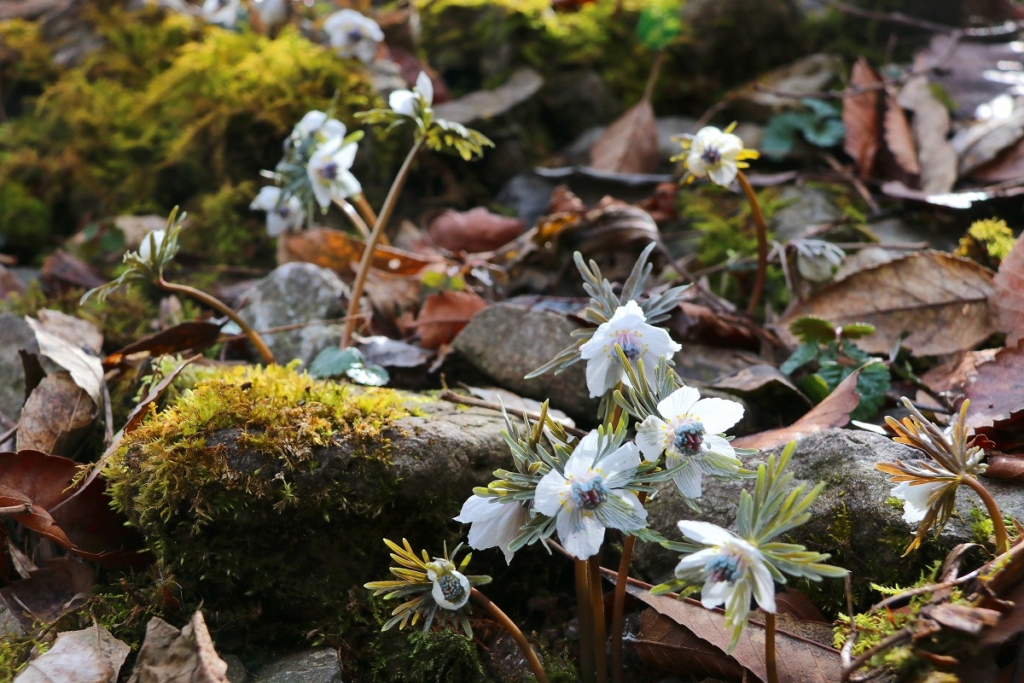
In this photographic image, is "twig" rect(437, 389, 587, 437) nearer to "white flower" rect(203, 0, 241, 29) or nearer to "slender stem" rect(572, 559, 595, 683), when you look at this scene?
"slender stem" rect(572, 559, 595, 683)

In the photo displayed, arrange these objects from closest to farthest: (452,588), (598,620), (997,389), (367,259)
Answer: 1. (452,588)
2. (598,620)
3. (997,389)
4. (367,259)

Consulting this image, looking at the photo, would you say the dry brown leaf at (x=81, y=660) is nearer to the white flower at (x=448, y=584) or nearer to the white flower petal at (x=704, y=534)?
the white flower at (x=448, y=584)

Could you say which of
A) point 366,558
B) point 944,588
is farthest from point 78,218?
point 944,588

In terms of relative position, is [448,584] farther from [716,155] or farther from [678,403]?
[716,155]

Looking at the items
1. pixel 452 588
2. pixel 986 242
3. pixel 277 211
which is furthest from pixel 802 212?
pixel 452 588

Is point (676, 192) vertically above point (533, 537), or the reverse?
point (533, 537)

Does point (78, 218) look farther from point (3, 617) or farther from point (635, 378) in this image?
point (635, 378)

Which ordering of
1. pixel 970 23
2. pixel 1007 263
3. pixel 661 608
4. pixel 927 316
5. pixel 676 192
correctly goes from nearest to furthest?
pixel 661 608
pixel 1007 263
pixel 927 316
pixel 676 192
pixel 970 23
